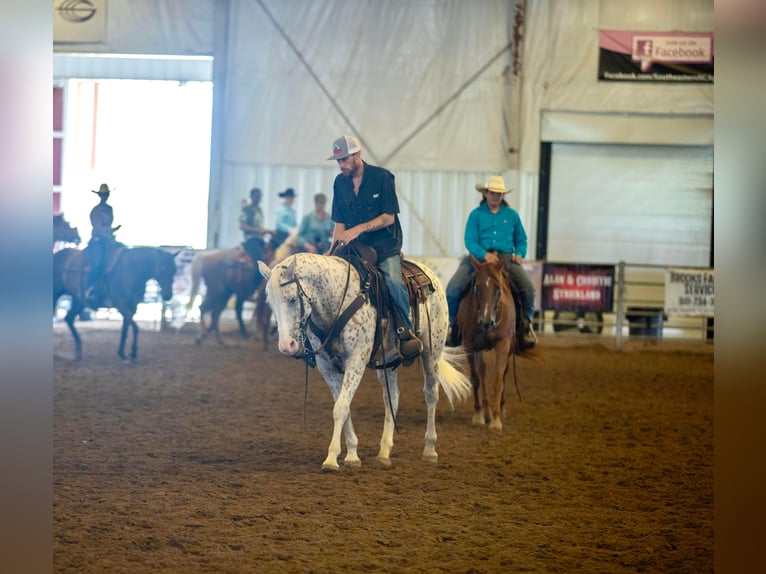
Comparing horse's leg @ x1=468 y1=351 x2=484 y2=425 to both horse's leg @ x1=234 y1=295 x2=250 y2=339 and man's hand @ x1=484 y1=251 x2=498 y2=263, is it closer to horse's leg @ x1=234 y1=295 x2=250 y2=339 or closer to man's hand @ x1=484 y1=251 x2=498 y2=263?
man's hand @ x1=484 y1=251 x2=498 y2=263

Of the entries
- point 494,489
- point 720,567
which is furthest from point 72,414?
point 720,567

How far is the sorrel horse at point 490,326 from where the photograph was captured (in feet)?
26.1

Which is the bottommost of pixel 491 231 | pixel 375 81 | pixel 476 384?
pixel 476 384

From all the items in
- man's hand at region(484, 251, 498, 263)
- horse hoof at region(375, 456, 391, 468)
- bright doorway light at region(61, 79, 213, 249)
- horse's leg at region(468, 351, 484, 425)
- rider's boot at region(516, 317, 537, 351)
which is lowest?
horse hoof at region(375, 456, 391, 468)

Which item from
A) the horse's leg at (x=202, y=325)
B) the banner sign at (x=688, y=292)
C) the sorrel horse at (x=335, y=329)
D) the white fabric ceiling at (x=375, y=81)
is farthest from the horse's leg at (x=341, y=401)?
the white fabric ceiling at (x=375, y=81)

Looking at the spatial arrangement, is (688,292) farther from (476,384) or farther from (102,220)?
(102,220)

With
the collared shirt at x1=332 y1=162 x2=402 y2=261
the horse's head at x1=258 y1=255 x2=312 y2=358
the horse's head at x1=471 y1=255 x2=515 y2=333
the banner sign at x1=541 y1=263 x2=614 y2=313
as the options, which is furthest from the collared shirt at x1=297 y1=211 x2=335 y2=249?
the horse's head at x1=258 y1=255 x2=312 y2=358

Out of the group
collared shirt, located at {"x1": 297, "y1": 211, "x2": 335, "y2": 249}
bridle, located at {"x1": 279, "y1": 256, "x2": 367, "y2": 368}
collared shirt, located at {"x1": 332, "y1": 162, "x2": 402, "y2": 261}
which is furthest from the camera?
collared shirt, located at {"x1": 297, "y1": 211, "x2": 335, "y2": 249}

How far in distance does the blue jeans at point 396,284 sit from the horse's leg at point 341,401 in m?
0.47

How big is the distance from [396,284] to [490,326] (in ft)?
6.12

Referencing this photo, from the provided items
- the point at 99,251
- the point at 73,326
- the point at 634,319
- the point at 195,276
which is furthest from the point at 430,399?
the point at 634,319

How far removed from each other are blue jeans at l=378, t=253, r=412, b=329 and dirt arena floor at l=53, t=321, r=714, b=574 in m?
1.06

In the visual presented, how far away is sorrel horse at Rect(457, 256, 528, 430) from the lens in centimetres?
795

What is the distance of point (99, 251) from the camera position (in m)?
12.5
